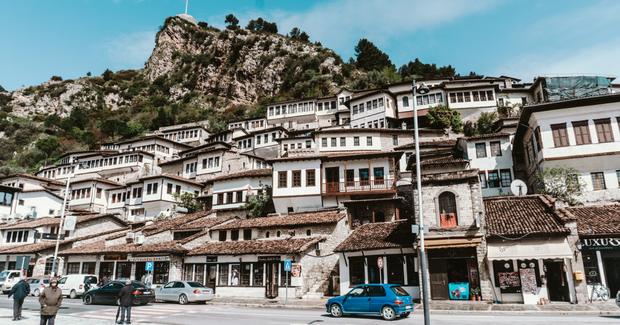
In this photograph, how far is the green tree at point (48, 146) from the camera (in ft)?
294

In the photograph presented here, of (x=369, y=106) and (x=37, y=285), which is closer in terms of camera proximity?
(x=37, y=285)

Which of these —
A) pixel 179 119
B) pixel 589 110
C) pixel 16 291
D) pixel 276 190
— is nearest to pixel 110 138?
pixel 179 119

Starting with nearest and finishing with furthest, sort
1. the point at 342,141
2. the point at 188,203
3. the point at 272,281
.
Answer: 1. the point at 272,281
2. the point at 188,203
3. the point at 342,141

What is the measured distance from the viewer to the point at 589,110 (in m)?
30.7

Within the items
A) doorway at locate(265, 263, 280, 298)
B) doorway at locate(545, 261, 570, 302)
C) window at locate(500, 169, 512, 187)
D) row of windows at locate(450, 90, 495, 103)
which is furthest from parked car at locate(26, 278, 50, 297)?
row of windows at locate(450, 90, 495, 103)

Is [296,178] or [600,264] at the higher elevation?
[296,178]

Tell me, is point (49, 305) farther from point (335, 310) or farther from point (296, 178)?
point (296, 178)

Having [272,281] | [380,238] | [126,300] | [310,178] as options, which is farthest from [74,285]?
[380,238]

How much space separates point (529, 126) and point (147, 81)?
130936mm

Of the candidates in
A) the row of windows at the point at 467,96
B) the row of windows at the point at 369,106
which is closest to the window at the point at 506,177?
the row of windows at the point at 467,96

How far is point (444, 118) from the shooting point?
178 feet

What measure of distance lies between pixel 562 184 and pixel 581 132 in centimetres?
453

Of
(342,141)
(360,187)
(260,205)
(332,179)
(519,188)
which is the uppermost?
(342,141)

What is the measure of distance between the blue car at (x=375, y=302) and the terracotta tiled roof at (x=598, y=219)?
12116mm
